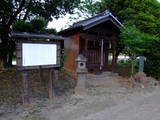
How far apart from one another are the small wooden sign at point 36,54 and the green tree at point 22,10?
10.2 feet

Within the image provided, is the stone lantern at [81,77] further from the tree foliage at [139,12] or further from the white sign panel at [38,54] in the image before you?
the tree foliage at [139,12]

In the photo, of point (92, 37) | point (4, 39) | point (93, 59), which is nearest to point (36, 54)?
point (4, 39)

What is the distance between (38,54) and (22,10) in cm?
450

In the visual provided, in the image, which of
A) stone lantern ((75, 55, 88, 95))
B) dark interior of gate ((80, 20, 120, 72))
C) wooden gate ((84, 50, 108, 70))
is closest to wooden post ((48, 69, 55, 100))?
stone lantern ((75, 55, 88, 95))

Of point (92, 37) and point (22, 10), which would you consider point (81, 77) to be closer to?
point (92, 37)

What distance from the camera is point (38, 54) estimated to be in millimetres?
4488

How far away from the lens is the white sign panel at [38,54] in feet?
14.0

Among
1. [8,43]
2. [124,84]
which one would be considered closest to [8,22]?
[8,43]

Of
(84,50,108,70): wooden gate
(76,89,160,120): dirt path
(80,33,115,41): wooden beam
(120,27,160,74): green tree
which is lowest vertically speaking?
(76,89,160,120): dirt path

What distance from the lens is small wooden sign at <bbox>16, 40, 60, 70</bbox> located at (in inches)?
164

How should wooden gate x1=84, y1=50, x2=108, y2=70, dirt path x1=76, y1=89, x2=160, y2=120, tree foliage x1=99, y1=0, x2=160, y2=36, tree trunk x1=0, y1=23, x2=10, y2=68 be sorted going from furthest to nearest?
tree foliage x1=99, y1=0, x2=160, y2=36 → wooden gate x1=84, y1=50, x2=108, y2=70 → tree trunk x1=0, y1=23, x2=10, y2=68 → dirt path x1=76, y1=89, x2=160, y2=120

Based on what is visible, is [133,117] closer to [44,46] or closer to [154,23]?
[44,46]

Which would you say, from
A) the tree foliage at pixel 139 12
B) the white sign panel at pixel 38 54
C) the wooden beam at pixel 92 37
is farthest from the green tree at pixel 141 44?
the white sign panel at pixel 38 54

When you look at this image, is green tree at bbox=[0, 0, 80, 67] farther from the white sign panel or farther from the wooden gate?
the white sign panel
